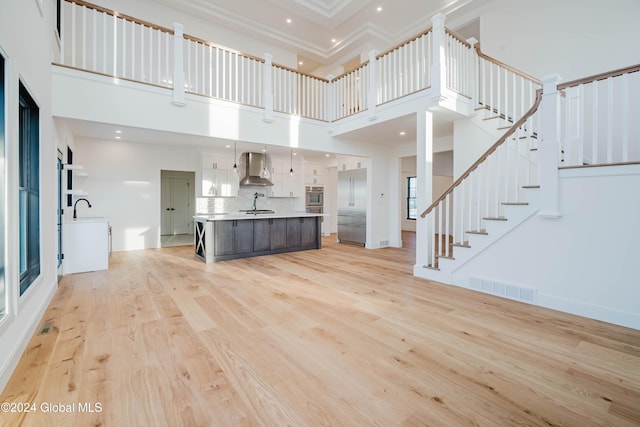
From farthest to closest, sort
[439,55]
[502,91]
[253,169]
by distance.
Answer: [253,169]
[502,91]
[439,55]

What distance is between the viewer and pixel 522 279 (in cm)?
327

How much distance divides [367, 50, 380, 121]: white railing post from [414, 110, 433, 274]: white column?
1.07m

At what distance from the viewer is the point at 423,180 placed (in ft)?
14.8

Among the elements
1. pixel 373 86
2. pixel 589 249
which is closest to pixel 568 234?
pixel 589 249

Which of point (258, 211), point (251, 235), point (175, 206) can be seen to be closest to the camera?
point (251, 235)

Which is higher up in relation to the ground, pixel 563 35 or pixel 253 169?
pixel 563 35

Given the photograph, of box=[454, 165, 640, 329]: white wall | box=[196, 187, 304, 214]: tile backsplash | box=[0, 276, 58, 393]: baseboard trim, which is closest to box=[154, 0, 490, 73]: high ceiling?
box=[196, 187, 304, 214]: tile backsplash

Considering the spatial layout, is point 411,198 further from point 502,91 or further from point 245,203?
point 245,203

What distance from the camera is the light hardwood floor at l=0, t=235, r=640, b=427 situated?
151 centimetres

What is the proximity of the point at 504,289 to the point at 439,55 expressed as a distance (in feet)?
11.5

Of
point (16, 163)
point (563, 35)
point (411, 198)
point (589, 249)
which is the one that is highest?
point (563, 35)

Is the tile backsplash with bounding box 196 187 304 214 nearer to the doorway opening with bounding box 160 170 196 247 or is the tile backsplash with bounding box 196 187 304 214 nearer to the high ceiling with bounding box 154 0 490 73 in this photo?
the doorway opening with bounding box 160 170 196 247

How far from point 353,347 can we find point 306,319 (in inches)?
26.8

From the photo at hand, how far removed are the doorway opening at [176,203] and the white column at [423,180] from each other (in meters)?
7.83
